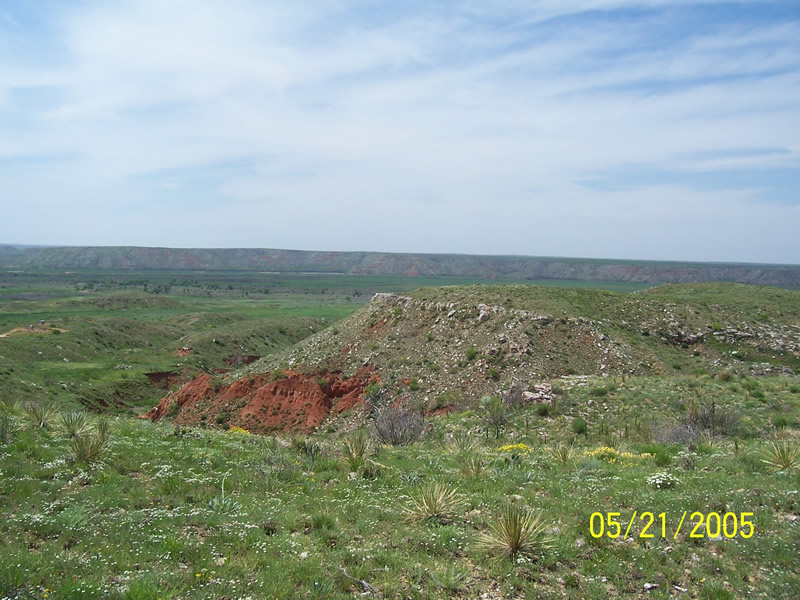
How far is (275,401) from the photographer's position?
28.3 meters

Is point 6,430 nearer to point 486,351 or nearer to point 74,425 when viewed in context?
point 74,425

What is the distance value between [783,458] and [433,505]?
7.01 metres

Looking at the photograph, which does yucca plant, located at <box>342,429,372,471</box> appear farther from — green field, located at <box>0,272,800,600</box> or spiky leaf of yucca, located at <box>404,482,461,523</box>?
spiky leaf of yucca, located at <box>404,482,461,523</box>

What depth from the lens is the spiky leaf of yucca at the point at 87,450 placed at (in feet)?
30.6

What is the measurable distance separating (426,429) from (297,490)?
30.7 feet

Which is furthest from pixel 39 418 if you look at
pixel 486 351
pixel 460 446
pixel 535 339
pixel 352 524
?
pixel 535 339

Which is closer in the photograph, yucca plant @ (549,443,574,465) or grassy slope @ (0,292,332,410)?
yucca plant @ (549,443,574,465)

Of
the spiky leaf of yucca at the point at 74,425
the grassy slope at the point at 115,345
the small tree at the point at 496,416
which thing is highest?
the spiky leaf of yucca at the point at 74,425

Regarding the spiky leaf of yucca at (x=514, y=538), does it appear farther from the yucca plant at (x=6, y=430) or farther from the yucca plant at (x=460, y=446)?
the yucca plant at (x=6, y=430)

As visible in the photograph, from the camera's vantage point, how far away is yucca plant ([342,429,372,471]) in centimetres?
1021

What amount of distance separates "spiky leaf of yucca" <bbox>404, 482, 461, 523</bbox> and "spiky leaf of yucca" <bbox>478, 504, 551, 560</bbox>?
0.96 m

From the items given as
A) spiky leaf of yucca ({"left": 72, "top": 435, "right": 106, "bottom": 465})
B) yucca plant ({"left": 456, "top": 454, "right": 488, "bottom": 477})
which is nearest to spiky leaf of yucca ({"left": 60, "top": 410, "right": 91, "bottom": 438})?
spiky leaf of yucca ({"left": 72, "top": 435, "right": 106, "bottom": 465})

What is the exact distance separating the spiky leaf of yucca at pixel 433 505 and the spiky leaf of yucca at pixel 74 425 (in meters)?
7.78

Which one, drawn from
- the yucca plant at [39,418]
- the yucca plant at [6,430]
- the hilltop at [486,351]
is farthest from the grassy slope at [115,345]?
the yucca plant at [6,430]
